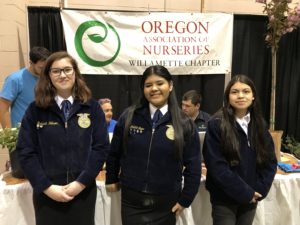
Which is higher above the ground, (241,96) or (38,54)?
(38,54)

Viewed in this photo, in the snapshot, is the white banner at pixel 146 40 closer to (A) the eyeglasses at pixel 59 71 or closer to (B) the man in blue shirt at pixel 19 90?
(B) the man in blue shirt at pixel 19 90

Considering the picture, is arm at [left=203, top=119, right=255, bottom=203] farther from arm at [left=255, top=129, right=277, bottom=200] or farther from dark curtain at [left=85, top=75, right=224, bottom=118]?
dark curtain at [left=85, top=75, right=224, bottom=118]

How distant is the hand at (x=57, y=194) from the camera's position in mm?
1346

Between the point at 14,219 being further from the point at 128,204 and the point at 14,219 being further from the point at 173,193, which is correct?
the point at 173,193

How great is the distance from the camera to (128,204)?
148 cm

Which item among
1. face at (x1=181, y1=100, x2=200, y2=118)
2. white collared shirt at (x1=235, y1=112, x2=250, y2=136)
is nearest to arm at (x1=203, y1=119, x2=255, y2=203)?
white collared shirt at (x1=235, y1=112, x2=250, y2=136)

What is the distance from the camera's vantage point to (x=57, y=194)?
1.35 meters

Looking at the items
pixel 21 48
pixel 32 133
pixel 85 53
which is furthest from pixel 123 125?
pixel 21 48

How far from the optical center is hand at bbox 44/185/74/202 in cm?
135

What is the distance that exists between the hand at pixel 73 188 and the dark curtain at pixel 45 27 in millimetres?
2051

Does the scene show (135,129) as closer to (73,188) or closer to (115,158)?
(115,158)

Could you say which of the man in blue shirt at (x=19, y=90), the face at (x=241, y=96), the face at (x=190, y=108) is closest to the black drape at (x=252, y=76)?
the face at (x=190, y=108)

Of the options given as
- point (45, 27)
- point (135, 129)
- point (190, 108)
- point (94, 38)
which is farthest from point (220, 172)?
point (45, 27)

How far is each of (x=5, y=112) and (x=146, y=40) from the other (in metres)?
1.52
